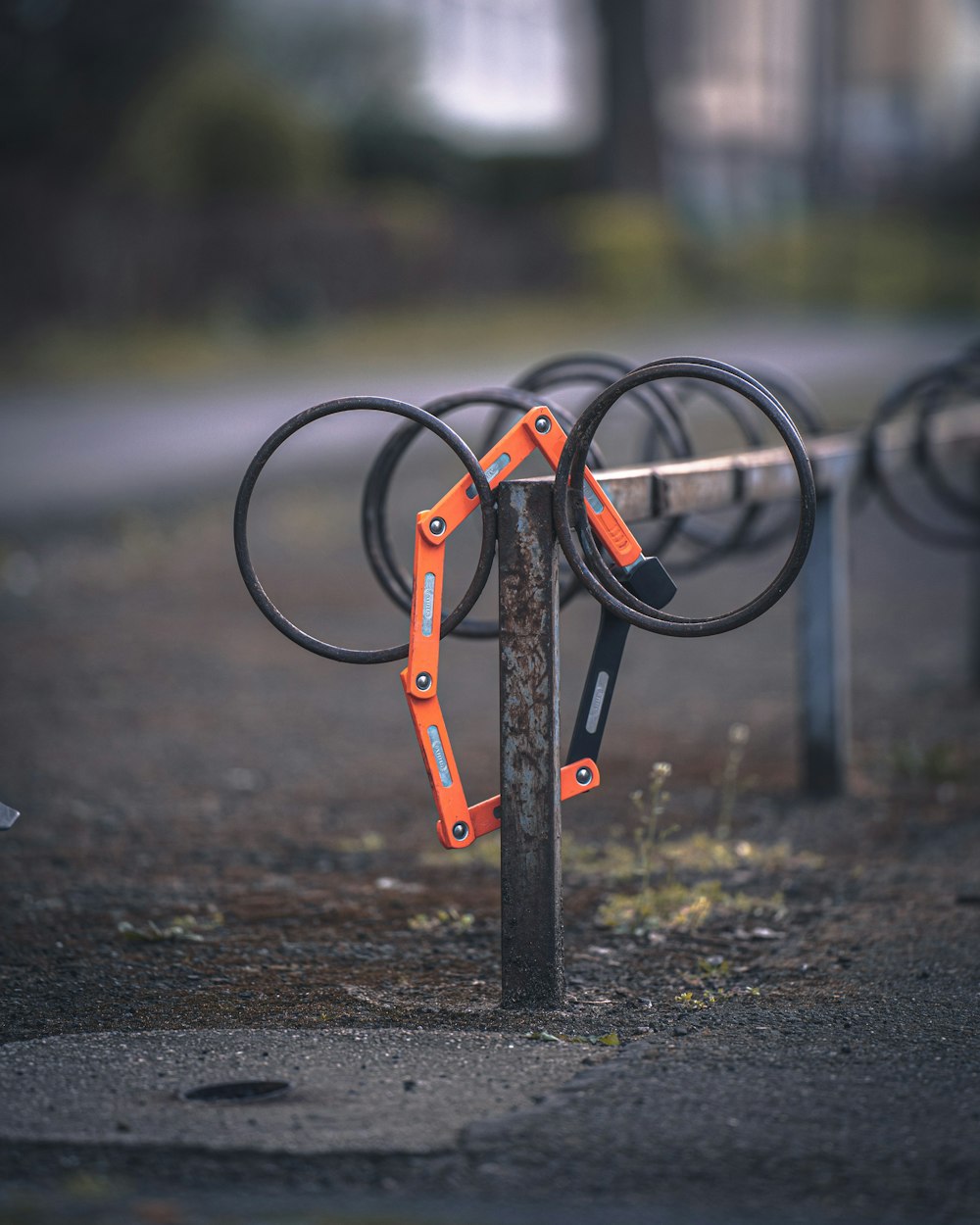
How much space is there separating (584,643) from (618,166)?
32195 millimetres

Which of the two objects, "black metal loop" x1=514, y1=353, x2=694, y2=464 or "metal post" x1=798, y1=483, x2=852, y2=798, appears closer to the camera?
"black metal loop" x1=514, y1=353, x2=694, y2=464

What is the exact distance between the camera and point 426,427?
11.6 feet

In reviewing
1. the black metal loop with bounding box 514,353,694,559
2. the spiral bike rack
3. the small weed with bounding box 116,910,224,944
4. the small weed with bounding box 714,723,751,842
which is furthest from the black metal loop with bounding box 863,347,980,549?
the small weed with bounding box 116,910,224,944

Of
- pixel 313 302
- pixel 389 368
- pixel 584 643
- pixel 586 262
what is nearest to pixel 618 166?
pixel 586 262

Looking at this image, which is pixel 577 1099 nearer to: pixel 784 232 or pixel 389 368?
pixel 389 368

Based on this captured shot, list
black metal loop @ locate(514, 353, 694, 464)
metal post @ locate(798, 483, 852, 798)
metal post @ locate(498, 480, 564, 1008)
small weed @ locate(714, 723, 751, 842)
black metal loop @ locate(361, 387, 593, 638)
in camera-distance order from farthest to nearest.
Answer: metal post @ locate(798, 483, 852, 798), small weed @ locate(714, 723, 751, 842), black metal loop @ locate(514, 353, 694, 464), black metal loop @ locate(361, 387, 593, 638), metal post @ locate(498, 480, 564, 1008)

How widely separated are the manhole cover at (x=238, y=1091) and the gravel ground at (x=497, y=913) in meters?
0.24

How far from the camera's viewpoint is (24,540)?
11.2m

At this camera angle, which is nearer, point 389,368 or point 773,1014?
point 773,1014

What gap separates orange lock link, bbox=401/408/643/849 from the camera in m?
3.58

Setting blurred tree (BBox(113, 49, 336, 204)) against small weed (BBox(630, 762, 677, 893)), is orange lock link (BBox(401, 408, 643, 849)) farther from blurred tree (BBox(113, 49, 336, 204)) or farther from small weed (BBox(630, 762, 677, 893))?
blurred tree (BBox(113, 49, 336, 204))

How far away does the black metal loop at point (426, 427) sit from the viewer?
137 inches

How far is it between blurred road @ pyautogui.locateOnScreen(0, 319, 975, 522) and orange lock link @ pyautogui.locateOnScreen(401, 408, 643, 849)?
237 inches

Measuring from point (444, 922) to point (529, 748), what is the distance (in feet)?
3.32
